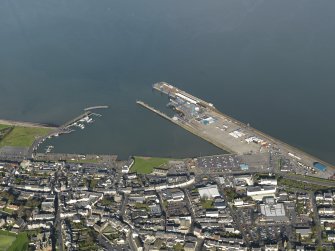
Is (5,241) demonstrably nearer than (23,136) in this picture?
Yes

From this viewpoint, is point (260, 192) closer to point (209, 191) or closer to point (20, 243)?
point (209, 191)

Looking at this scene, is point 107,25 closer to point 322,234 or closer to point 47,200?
point 47,200

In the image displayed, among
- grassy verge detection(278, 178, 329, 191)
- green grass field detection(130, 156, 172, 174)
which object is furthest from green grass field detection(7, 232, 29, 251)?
grassy verge detection(278, 178, 329, 191)

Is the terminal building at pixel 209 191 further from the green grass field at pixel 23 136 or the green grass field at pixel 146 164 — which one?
the green grass field at pixel 23 136

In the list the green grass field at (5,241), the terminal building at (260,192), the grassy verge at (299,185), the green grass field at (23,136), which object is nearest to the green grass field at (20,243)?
the green grass field at (5,241)

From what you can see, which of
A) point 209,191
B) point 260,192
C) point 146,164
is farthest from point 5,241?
point 260,192

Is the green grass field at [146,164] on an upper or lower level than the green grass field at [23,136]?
lower
